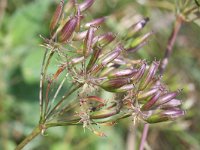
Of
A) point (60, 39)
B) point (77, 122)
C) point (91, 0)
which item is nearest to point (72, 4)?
point (91, 0)

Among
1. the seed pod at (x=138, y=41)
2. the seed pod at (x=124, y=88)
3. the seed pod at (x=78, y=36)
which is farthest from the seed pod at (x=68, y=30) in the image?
the seed pod at (x=138, y=41)

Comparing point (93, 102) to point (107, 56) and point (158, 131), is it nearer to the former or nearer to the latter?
point (107, 56)

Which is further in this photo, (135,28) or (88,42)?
(135,28)

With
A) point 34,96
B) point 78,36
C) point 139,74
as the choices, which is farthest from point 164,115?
point 34,96

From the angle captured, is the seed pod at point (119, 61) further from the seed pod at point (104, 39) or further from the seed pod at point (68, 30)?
the seed pod at point (68, 30)

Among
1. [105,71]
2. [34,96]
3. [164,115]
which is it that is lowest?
[34,96]

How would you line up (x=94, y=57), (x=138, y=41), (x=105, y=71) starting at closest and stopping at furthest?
(x=94, y=57) → (x=105, y=71) → (x=138, y=41)

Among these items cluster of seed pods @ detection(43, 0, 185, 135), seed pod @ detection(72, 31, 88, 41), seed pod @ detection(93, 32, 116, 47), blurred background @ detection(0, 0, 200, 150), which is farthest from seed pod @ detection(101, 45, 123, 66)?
blurred background @ detection(0, 0, 200, 150)

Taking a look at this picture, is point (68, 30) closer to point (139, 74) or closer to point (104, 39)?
point (104, 39)
